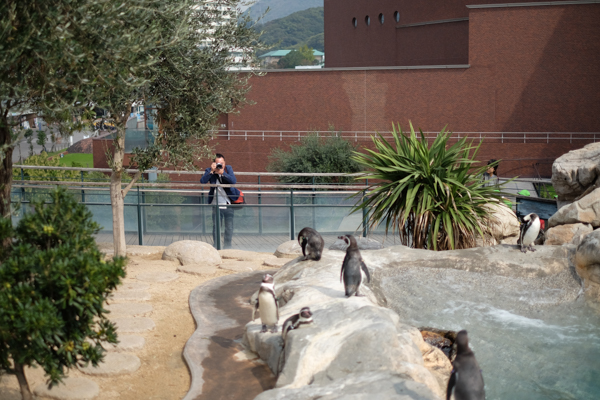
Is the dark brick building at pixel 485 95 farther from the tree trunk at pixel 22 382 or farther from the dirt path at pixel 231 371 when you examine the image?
the tree trunk at pixel 22 382

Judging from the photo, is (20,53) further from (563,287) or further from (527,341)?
(563,287)

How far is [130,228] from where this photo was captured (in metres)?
12.6

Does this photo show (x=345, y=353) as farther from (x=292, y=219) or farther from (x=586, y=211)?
(x=292, y=219)

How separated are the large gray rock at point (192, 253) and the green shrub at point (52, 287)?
596 centimetres

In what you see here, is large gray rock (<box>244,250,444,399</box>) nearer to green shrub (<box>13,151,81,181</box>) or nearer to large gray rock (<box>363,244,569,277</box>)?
large gray rock (<box>363,244,569,277</box>)

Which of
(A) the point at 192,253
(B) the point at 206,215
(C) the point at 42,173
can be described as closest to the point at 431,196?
(A) the point at 192,253

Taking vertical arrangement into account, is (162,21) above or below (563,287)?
above

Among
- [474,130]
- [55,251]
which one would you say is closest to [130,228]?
[55,251]

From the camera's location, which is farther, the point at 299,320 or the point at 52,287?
the point at 299,320

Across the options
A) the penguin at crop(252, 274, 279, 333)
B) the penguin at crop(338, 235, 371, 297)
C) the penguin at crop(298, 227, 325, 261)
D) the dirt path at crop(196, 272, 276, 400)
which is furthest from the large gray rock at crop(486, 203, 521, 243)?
the penguin at crop(252, 274, 279, 333)

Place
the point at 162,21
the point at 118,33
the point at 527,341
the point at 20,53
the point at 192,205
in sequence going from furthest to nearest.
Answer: the point at 192,205 → the point at 162,21 → the point at 527,341 → the point at 118,33 → the point at 20,53

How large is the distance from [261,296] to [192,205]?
645 centimetres

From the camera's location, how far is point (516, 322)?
732 centimetres

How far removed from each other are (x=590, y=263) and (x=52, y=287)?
6513 millimetres
